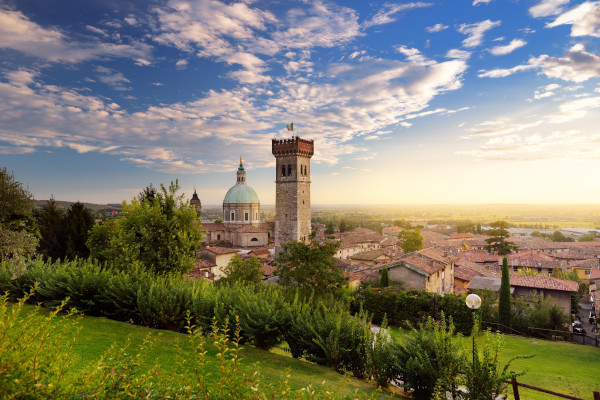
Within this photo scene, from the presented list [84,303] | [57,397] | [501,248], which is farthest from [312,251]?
Result: [501,248]

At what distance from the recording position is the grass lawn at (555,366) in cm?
1280

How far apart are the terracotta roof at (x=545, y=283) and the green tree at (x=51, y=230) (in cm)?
4114

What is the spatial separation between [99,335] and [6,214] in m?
14.9

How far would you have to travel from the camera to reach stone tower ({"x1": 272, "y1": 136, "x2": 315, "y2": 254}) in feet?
158

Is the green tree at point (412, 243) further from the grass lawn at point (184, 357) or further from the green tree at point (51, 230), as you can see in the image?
the grass lawn at point (184, 357)

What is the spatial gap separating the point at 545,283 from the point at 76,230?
4193cm

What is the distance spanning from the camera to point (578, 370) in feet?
54.4

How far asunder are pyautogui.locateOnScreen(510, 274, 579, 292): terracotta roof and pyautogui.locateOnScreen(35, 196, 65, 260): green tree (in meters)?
41.1

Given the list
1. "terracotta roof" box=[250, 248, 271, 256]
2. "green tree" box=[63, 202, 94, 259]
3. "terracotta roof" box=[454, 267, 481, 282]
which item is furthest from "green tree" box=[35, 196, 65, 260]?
"terracotta roof" box=[454, 267, 481, 282]

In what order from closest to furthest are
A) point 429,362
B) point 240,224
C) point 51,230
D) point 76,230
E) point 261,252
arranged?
1. point 429,362
2. point 76,230
3. point 51,230
4. point 261,252
5. point 240,224

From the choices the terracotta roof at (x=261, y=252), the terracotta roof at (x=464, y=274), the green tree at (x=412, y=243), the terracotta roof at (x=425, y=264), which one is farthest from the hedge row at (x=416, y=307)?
the green tree at (x=412, y=243)

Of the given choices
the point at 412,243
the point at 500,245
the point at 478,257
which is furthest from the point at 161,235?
the point at 500,245

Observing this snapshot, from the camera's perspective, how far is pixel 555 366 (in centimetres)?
1681

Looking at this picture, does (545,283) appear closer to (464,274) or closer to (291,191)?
(464,274)
